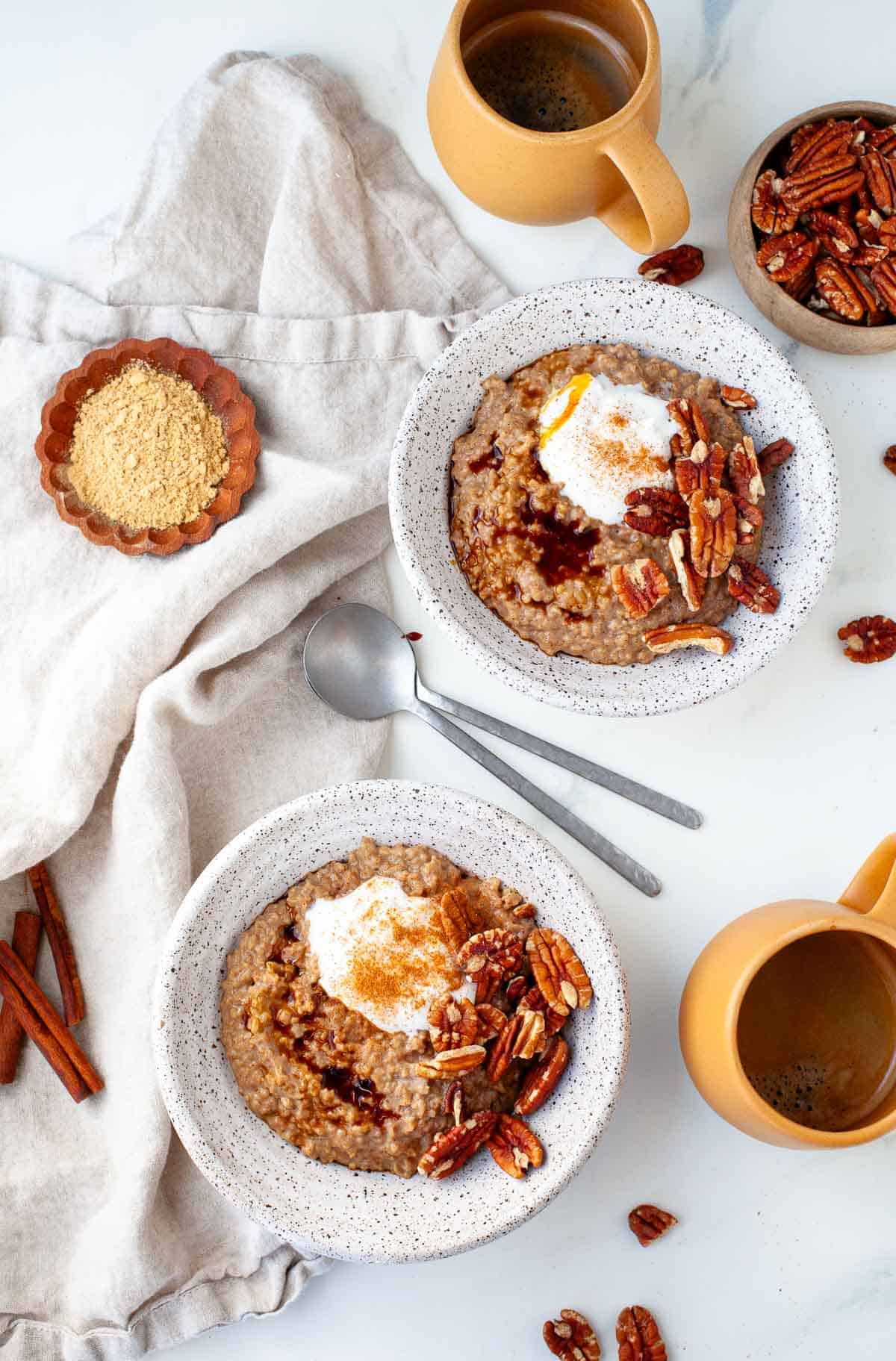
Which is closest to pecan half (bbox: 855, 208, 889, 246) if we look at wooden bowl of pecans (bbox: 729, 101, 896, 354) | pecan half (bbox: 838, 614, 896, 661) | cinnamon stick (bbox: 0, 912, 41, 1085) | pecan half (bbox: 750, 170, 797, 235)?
wooden bowl of pecans (bbox: 729, 101, 896, 354)

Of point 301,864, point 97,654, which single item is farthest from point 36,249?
point 301,864

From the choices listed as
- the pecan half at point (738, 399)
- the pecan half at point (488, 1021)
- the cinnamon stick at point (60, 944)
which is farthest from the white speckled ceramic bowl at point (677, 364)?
the cinnamon stick at point (60, 944)

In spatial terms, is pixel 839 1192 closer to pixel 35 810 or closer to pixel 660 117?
pixel 35 810

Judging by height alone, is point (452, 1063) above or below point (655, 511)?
below

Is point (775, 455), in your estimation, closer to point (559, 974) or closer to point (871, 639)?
point (871, 639)

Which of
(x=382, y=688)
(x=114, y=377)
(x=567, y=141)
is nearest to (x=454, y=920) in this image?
(x=382, y=688)

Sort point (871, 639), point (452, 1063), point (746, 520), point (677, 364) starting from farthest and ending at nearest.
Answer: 1. point (871, 639)
2. point (677, 364)
3. point (746, 520)
4. point (452, 1063)

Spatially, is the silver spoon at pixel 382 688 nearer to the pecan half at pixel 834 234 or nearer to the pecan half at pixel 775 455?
the pecan half at pixel 775 455
